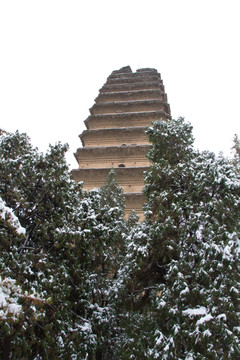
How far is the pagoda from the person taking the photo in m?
15.4

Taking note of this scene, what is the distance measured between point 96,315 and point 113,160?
36.7 feet

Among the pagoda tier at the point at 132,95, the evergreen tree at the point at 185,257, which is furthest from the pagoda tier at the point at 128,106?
the evergreen tree at the point at 185,257

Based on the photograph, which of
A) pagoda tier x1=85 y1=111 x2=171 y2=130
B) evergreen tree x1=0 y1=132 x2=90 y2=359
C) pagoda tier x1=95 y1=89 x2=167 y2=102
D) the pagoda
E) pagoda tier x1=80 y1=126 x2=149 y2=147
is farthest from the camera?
pagoda tier x1=95 y1=89 x2=167 y2=102

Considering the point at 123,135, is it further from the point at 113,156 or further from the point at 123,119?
the point at 113,156

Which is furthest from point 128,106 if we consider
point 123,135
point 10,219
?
point 10,219

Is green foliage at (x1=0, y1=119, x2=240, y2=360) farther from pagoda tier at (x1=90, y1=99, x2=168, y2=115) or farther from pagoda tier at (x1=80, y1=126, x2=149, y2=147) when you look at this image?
pagoda tier at (x1=90, y1=99, x2=168, y2=115)

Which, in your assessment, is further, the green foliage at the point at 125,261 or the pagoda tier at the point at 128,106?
the pagoda tier at the point at 128,106

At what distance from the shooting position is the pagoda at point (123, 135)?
15441 millimetres

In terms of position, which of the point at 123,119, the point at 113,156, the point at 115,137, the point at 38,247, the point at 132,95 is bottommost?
the point at 38,247

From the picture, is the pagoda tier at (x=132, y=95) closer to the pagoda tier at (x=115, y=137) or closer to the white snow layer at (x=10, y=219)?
the pagoda tier at (x=115, y=137)

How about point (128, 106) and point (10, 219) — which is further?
point (128, 106)

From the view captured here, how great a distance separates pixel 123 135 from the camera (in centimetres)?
1786

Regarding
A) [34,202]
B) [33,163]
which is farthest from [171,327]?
[33,163]

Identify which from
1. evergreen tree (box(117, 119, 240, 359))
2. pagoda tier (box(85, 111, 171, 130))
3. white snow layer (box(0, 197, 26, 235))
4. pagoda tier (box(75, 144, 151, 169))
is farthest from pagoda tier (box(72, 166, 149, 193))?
white snow layer (box(0, 197, 26, 235))
